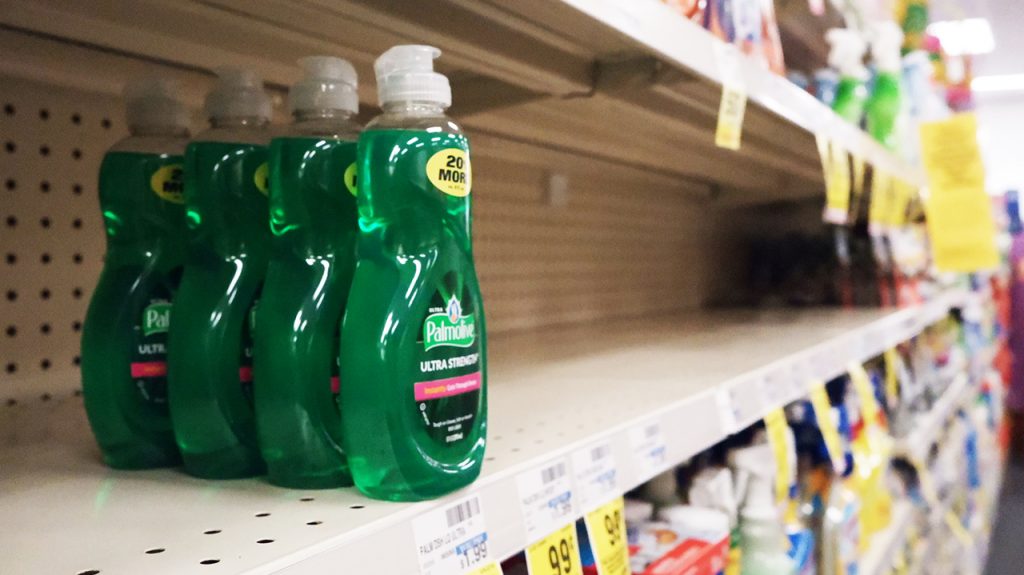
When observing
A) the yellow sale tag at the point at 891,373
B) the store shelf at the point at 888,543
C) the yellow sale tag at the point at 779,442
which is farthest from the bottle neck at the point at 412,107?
the yellow sale tag at the point at 891,373

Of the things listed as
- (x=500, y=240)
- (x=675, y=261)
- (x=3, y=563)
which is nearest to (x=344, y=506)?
(x=3, y=563)

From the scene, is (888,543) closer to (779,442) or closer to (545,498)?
(779,442)

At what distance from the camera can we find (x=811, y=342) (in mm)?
1503

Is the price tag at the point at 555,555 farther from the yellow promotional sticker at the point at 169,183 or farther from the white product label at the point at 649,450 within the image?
the yellow promotional sticker at the point at 169,183

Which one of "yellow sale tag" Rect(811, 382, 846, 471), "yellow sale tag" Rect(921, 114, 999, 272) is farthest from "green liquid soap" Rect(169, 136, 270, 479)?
"yellow sale tag" Rect(921, 114, 999, 272)

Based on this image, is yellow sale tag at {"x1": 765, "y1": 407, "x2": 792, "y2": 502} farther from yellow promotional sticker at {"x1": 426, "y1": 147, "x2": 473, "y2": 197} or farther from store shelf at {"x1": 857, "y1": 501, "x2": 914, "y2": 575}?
yellow promotional sticker at {"x1": 426, "y1": 147, "x2": 473, "y2": 197}

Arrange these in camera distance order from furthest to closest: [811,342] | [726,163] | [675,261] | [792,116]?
[675,261] < [726,163] < [811,342] < [792,116]

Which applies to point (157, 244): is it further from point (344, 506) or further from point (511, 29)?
point (511, 29)

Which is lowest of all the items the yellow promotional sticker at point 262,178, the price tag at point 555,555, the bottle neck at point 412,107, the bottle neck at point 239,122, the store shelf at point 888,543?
the store shelf at point 888,543

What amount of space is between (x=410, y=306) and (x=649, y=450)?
38cm

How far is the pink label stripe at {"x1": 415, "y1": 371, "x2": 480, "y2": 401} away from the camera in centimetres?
51

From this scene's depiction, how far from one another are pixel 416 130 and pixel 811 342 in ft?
3.88

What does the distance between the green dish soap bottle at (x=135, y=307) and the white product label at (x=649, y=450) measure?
1.33 feet

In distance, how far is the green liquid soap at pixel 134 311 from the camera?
2.01ft
